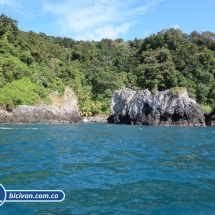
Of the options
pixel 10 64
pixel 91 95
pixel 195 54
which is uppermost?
pixel 195 54

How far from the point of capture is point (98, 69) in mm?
96062

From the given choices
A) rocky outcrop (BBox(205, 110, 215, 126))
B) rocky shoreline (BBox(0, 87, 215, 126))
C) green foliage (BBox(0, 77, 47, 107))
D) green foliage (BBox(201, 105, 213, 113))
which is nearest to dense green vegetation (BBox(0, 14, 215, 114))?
green foliage (BBox(0, 77, 47, 107))

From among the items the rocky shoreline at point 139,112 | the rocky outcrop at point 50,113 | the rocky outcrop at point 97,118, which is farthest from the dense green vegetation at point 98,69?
the rocky shoreline at point 139,112

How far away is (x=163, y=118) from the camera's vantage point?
2276 inches

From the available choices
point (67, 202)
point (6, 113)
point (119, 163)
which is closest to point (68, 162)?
point (119, 163)

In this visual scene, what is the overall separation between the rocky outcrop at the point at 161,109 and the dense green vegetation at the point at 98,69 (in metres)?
10.7

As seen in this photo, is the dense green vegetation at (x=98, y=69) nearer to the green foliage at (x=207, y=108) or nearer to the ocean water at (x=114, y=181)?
the green foliage at (x=207, y=108)

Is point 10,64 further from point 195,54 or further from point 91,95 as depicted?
point 195,54

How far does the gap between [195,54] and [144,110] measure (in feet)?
106

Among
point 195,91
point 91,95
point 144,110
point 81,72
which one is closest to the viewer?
point 144,110

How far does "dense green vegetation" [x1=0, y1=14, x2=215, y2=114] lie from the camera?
64812 mm

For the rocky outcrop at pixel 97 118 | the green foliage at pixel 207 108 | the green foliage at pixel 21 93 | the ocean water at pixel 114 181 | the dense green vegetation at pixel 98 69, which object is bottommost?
the ocean water at pixel 114 181

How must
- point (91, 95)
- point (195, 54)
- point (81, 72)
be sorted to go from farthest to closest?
point (81, 72) < point (91, 95) < point (195, 54)

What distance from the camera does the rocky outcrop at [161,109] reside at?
55.5m
